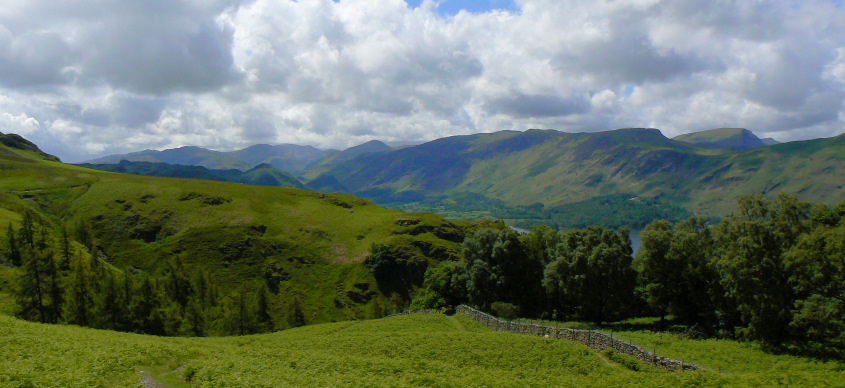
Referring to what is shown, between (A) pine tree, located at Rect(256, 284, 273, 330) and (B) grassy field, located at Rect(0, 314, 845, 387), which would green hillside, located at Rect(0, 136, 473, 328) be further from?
(B) grassy field, located at Rect(0, 314, 845, 387)

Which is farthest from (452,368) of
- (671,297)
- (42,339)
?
(671,297)

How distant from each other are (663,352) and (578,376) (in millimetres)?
12068

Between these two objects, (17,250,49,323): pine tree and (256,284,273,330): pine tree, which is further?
(256,284,273,330): pine tree

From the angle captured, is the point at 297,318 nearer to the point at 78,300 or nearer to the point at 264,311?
the point at 264,311

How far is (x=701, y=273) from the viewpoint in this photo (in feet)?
160

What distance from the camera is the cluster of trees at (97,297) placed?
6019 centimetres

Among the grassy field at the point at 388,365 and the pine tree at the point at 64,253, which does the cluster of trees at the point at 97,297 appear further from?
the grassy field at the point at 388,365

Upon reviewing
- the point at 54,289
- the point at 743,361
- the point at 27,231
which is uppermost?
the point at 27,231

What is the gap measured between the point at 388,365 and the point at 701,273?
136ft

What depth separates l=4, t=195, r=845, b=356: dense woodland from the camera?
36906 mm

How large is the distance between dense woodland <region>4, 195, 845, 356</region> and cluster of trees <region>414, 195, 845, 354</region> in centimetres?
13

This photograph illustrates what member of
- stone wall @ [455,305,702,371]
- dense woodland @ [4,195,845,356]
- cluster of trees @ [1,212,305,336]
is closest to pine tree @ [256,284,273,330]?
cluster of trees @ [1,212,305,336]

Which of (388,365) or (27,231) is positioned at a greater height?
(27,231)

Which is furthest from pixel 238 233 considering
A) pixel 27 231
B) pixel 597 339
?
pixel 597 339
